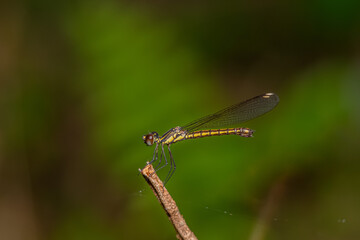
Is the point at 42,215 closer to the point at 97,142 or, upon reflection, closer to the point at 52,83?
the point at 97,142

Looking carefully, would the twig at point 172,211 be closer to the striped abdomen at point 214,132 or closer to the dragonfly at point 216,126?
the dragonfly at point 216,126

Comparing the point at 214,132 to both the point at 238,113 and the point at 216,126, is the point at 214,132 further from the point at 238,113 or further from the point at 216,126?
the point at 238,113

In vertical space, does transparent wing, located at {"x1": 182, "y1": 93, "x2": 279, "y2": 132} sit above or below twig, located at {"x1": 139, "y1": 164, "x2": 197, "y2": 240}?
above

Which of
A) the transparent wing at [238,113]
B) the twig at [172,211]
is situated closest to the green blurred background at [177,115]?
the transparent wing at [238,113]

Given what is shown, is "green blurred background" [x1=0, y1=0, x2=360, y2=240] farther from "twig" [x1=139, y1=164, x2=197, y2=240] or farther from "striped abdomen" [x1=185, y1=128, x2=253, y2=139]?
"twig" [x1=139, y1=164, x2=197, y2=240]

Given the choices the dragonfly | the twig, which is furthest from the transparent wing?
the twig

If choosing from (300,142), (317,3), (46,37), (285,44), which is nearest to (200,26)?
(285,44)
